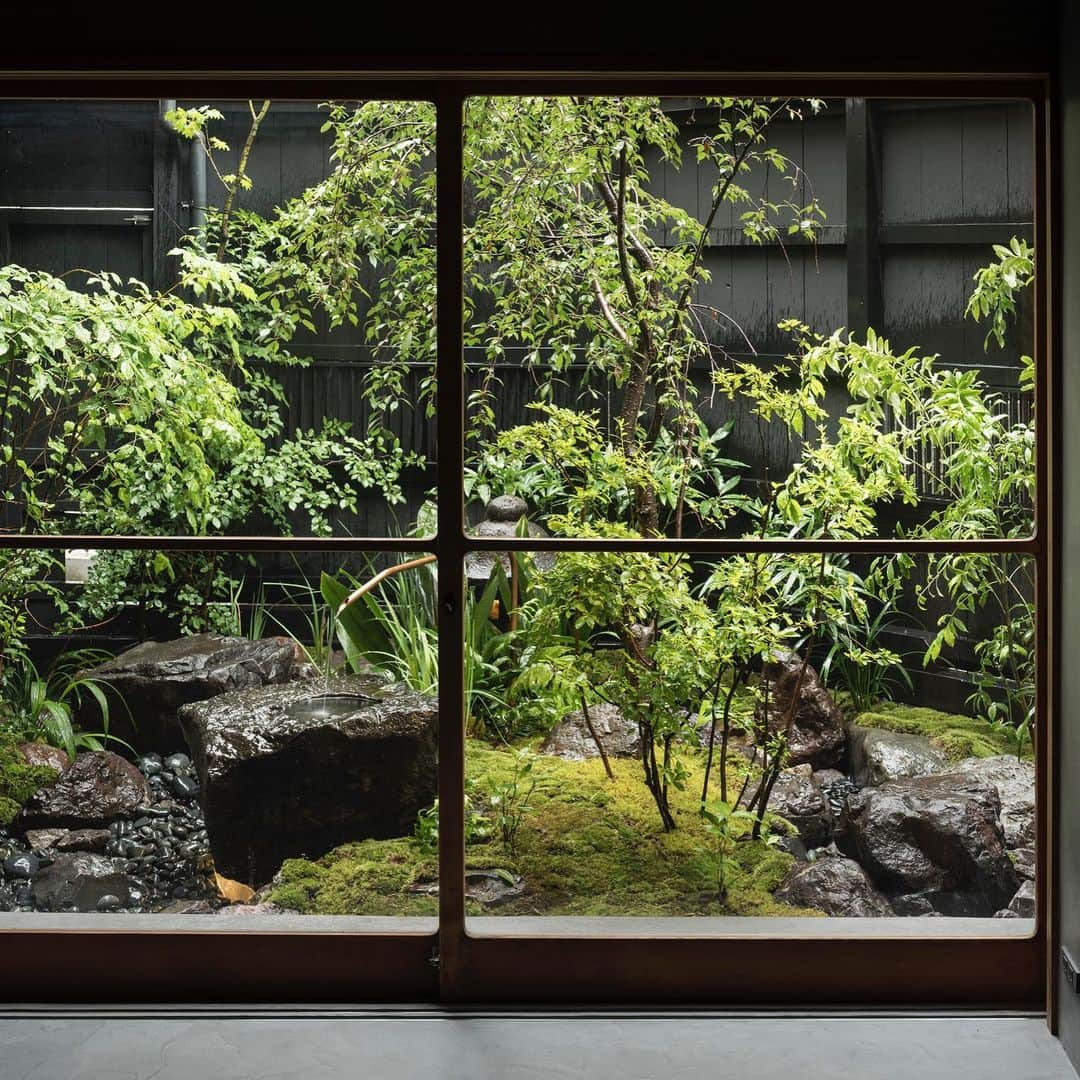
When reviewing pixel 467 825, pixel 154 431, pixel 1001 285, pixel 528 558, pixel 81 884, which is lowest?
pixel 81 884

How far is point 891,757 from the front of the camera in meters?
3.55

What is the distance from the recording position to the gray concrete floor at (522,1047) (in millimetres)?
2496

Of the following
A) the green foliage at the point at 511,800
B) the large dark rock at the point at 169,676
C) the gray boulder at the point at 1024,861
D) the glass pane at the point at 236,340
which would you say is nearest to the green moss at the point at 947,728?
the gray boulder at the point at 1024,861

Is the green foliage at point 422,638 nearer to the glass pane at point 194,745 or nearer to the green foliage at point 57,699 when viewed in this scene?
the glass pane at point 194,745

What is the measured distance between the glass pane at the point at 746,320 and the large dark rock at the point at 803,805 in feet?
2.51

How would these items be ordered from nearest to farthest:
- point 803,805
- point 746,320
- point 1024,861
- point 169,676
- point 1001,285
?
point 1001,285 → point 746,320 → point 169,676 → point 1024,861 → point 803,805

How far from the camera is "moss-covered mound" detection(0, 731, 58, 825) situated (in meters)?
3.44

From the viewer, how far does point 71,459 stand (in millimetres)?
3219

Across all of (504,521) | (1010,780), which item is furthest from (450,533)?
(1010,780)

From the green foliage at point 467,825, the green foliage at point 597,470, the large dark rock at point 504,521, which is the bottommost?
the green foliage at point 467,825

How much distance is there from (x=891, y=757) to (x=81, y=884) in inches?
96.1

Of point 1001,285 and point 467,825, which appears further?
point 467,825

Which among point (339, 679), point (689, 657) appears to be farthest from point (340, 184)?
point (689, 657)

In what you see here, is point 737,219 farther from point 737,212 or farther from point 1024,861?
point 1024,861
